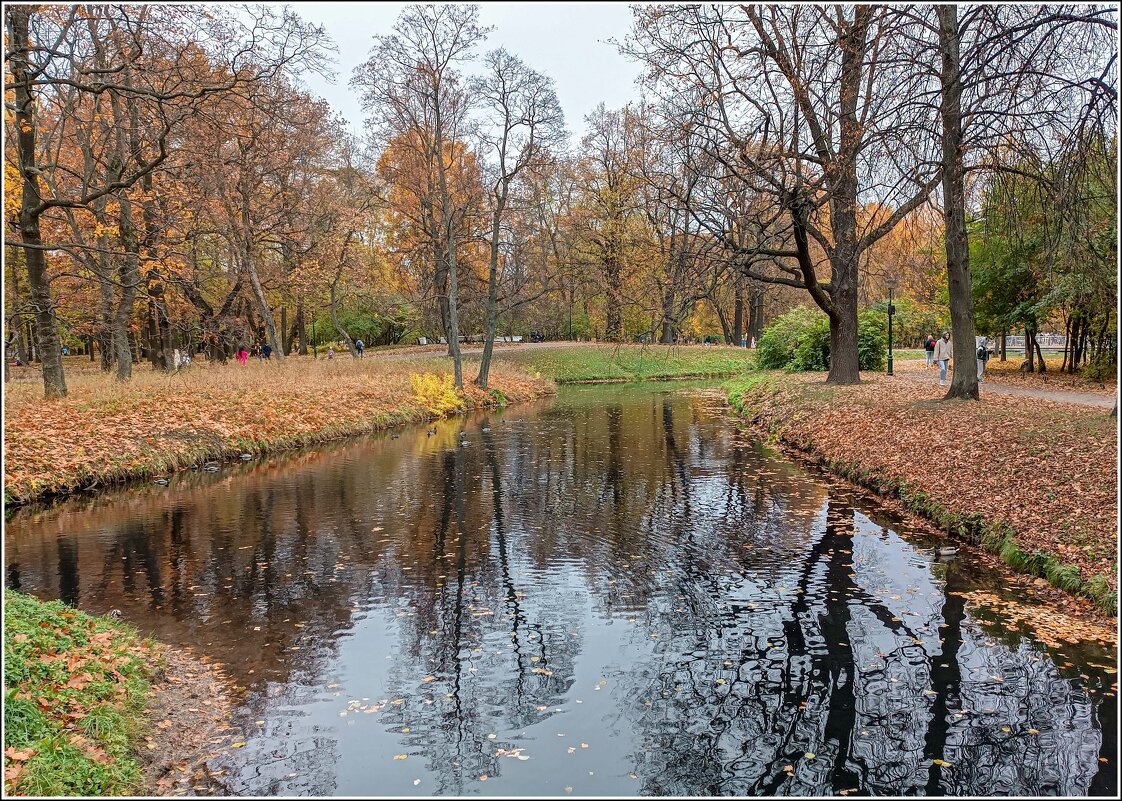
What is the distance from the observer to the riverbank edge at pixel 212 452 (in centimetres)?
1417

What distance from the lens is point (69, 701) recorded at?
5.68m

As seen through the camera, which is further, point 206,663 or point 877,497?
point 877,497

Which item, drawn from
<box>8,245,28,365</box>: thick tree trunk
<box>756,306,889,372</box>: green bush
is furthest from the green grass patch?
<box>756,306,889,372</box>: green bush

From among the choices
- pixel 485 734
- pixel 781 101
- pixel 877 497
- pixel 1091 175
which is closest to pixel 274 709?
pixel 485 734

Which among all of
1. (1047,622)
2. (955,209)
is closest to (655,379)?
(955,209)

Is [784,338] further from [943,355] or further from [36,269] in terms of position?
[36,269]

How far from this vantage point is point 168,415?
18.3 meters

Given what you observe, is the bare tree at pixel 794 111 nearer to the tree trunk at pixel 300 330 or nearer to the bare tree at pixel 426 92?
the bare tree at pixel 426 92

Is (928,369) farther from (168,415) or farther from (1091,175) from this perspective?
(168,415)

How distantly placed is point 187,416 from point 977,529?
17.3 m

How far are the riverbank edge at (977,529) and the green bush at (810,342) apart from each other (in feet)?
40.0

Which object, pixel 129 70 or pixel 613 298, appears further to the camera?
pixel 613 298

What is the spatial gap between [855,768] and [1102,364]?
73.1ft

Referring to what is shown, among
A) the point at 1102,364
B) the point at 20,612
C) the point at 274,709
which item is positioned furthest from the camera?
the point at 1102,364
